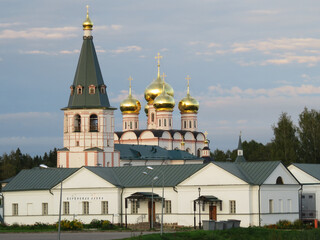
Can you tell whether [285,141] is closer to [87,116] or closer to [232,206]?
[87,116]

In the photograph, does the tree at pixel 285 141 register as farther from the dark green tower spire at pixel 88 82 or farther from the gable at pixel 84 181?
the gable at pixel 84 181

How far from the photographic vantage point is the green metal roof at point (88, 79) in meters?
93.7

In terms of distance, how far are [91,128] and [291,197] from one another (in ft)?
107

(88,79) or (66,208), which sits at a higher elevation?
(88,79)

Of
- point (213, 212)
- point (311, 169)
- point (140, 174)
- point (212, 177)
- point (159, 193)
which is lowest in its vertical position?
point (213, 212)

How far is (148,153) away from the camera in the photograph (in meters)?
112

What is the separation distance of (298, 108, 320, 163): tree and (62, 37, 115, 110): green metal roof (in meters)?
24.5

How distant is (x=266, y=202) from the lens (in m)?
66.1

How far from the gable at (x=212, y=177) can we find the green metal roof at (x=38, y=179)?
10.9 metres

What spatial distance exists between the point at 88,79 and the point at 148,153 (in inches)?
826

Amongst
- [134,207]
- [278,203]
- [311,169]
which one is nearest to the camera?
[278,203]

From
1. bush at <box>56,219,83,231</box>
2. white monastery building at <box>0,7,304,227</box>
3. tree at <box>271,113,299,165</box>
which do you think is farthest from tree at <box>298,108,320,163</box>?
bush at <box>56,219,83,231</box>

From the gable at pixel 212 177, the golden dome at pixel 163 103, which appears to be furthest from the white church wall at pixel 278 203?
the golden dome at pixel 163 103

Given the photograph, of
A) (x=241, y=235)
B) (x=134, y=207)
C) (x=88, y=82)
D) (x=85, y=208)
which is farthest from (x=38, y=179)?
(x=241, y=235)
